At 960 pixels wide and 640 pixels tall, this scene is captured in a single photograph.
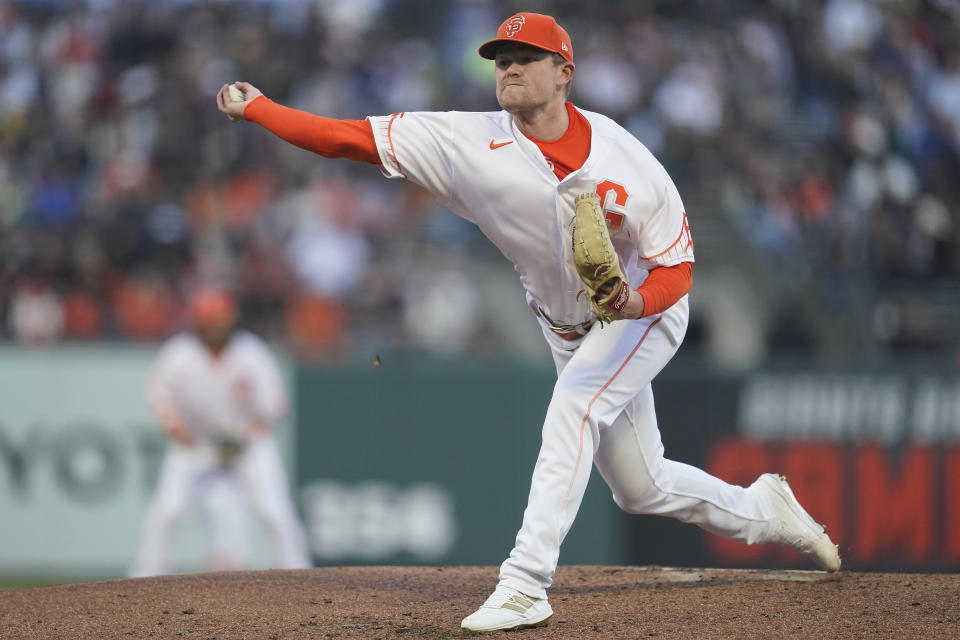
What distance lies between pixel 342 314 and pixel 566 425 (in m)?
→ 7.60

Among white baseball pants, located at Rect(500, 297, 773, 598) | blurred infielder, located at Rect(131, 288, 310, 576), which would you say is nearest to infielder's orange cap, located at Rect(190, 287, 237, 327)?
blurred infielder, located at Rect(131, 288, 310, 576)

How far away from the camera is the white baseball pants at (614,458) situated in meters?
4.65

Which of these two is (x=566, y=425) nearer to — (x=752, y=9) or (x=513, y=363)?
(x=513, y=363)

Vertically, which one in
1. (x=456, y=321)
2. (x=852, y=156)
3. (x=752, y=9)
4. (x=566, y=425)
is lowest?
(x=566, y=425)

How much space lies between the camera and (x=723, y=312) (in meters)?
13.2

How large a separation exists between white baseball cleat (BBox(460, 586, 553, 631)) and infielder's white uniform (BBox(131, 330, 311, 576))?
5.46 m

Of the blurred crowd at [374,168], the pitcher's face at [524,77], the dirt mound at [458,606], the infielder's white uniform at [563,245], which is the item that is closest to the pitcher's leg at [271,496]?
the blurred crowd at [374,168]

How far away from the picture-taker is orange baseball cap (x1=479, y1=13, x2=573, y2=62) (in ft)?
15.3

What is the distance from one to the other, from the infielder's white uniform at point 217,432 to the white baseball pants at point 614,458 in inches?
202

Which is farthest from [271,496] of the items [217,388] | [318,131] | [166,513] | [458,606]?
[318,131]

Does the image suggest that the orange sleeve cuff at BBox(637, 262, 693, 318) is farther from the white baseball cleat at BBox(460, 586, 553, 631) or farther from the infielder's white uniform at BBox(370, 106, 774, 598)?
the white baseball cleat at BBox(460, 586, 553, 631)

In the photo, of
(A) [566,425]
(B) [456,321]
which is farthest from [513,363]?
(A) [566,425]

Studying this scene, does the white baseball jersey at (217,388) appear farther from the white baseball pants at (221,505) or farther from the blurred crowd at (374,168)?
the blurred crowd at (374,168)

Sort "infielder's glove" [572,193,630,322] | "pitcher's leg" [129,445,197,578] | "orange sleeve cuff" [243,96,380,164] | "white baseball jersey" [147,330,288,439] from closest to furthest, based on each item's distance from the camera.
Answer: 1. "infielder's glove" [572,193,630,322]
2. "orange sleeve cuff" [243,96,380,164]
3. "pitcher's leg" [129,445,197,578]
4. "white baseball jersey" [147,330,288,439]
